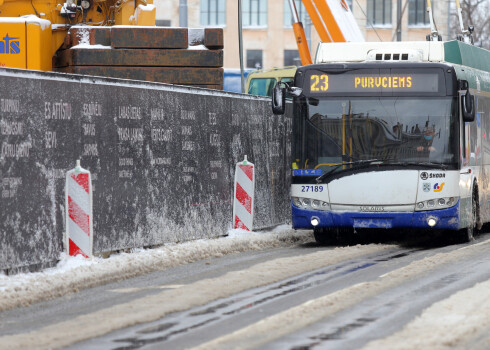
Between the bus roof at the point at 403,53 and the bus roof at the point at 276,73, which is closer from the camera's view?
the bus roof at the point at 403,53

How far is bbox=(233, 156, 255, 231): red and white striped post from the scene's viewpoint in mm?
17781

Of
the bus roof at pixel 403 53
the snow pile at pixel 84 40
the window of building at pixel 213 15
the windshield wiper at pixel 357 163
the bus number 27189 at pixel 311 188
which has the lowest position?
the bus number 27189 at pixel 311 188

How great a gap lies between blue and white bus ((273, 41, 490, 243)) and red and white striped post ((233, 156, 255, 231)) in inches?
33.5

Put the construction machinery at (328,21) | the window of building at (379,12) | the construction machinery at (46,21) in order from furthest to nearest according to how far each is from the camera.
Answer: the window of building at (379,12) → the construction machinery at (328,21) → the construction machinery at (46,21)

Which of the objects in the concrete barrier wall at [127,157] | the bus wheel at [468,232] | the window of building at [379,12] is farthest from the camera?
the window of building at [379,12]

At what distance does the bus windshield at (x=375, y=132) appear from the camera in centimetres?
1680

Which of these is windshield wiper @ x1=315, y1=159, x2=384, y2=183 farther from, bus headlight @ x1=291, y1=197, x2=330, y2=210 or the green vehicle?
the green vehicle

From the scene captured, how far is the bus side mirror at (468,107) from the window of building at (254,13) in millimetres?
60108

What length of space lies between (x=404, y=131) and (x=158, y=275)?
5.58 m

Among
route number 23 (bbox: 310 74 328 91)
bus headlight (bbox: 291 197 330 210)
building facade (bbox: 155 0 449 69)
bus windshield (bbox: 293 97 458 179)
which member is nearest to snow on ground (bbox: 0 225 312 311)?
bus headlight (bbox: 291 197 330 210)

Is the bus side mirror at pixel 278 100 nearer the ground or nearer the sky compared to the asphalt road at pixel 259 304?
nearer the sky

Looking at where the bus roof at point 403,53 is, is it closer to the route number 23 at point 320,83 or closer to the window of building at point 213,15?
the route number 23 at point 320,83

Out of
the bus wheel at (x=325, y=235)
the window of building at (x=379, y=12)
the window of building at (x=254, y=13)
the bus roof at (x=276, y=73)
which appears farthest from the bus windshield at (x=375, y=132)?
the window of building at (x=379, y=12)

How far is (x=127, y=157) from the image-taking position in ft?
48.3
